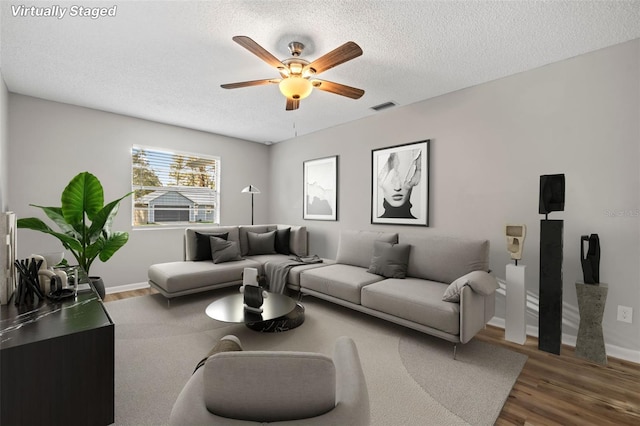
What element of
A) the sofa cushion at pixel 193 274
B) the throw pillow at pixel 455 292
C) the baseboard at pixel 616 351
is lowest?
the baseboard at pixel 616 351

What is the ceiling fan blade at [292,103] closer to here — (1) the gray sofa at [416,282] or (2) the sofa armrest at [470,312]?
(1) the gray sofa at [416,282]

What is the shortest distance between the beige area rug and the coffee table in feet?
0.32

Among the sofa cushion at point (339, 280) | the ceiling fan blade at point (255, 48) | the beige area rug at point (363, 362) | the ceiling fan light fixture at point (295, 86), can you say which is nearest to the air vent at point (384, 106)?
the ceiling fan light fixture at point (295, 86)

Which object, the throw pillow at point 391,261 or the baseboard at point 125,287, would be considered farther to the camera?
the baseboard at point 125,287

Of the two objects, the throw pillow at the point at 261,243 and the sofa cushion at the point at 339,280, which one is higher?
the throw pillow at the point at 261,243

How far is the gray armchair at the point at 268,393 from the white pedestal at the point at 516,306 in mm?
2531

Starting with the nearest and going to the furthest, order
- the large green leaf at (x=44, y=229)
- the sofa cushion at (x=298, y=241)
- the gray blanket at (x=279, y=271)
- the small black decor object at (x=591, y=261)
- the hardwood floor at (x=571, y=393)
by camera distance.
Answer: the hardwood floor at (x=571, y=393) → the small black decor object at (x=591, y=261) → the large green leaf at (x=44, y=229) → the gray blanket at (x=279, y=271) → the sofa cushion at (x=298, y=241)

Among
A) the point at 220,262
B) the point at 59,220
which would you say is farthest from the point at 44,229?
the point at 220,262

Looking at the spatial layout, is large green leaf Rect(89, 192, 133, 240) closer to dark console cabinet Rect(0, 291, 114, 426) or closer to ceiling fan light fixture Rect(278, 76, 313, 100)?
dark console cabinet Rect(0, 291, 114, 426)

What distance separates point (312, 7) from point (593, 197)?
286 cm

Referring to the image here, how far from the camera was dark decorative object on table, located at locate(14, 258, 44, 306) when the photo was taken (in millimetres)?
1788

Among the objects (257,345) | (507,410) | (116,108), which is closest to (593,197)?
(507,410)

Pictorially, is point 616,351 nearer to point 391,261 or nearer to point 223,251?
point 391,261

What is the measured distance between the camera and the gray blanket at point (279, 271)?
3857 millimetres
